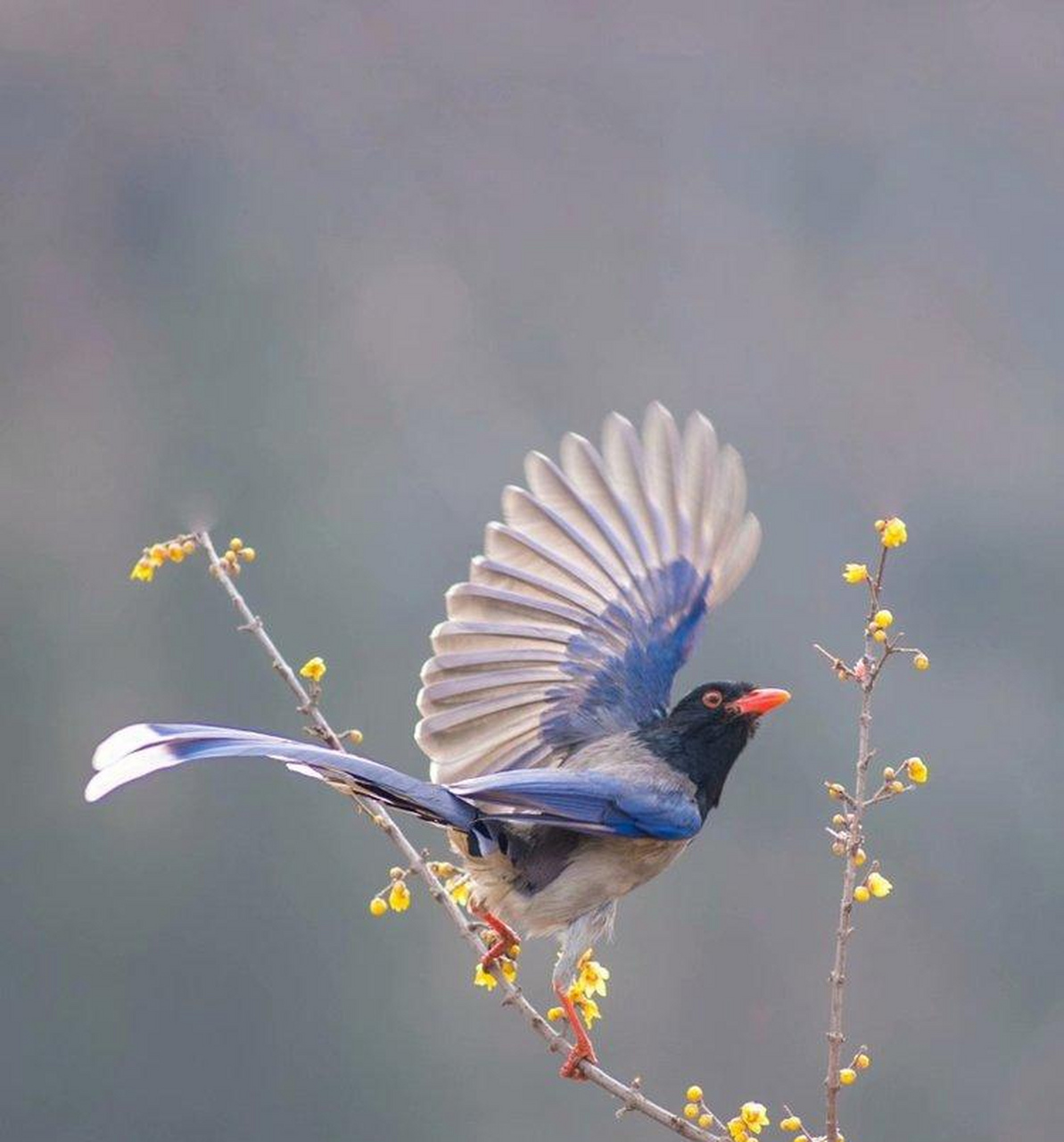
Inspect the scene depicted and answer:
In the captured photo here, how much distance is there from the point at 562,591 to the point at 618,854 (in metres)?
0.50

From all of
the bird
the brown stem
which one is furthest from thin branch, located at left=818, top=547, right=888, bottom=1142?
the bird

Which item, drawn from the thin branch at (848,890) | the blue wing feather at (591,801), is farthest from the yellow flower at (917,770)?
the blue wing feather at (591,801)

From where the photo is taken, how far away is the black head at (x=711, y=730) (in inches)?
103

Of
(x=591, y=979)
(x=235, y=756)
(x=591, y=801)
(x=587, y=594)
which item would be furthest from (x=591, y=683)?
(x=235, y=756)

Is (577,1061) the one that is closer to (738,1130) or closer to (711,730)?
(738,1130)

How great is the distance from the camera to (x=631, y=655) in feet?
9.21

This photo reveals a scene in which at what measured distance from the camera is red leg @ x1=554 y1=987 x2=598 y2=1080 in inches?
88.1

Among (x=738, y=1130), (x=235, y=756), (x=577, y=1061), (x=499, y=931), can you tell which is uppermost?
(x=235, y=756)

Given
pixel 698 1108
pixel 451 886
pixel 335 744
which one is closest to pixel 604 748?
pixel 451 886

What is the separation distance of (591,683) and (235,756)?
0.99 m

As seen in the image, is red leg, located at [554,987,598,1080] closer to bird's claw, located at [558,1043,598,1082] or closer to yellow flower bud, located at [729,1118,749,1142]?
bird's claw, located at [558,1043,598,1082]

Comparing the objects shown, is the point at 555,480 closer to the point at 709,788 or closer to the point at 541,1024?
the point at 709,788

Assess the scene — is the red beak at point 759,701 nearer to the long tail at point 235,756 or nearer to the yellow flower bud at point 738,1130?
the long tail at point 235,756

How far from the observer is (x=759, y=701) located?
262 centimetres
